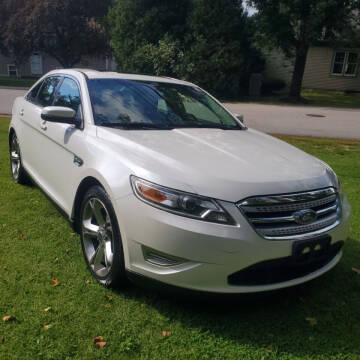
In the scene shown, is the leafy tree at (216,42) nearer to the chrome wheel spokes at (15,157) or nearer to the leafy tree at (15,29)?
the leafy tree at (15,29)

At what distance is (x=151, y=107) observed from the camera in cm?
362

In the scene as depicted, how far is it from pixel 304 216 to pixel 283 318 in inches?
31.4

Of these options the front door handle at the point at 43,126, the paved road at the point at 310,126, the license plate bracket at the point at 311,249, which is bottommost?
the paved road at the point at 310,126

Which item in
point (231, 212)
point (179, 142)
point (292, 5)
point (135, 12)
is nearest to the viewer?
point (231, 212)

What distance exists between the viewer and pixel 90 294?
289 cm

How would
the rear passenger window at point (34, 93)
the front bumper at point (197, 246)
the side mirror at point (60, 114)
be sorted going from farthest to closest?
the rear passenger window at point (34, 93)
the side mirror at point (60, 114)
the front bumper at point (197, 246)

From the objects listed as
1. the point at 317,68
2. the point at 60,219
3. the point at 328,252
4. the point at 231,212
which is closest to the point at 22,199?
the point at 60,219

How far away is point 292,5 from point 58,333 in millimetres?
21740

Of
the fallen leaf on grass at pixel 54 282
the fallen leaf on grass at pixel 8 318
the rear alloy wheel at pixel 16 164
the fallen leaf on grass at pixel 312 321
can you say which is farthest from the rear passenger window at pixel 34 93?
the fallen leaf on grass at pixel 312 321

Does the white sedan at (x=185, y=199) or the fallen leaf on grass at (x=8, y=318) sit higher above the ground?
the white sedan at (x=185, y=199)

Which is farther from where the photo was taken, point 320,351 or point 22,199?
point 22,199

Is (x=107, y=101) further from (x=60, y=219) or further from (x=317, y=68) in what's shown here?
(x=317, y=68)

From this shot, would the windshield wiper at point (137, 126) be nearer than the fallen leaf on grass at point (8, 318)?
No

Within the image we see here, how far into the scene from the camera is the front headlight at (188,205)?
232 centimetres
